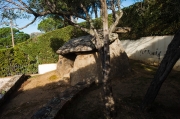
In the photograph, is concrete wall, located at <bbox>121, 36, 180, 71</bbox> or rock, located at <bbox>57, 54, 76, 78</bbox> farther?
rock, located at <bbox>57, 54, 76, 78</bbox>

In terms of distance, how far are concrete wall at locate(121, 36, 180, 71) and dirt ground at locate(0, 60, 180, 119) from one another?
1.36 meters

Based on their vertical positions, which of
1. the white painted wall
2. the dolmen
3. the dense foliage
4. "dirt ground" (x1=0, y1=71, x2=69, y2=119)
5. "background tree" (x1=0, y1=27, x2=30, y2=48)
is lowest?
"dirt ground" (x1=0, y1=71, x2=69, y2=119)

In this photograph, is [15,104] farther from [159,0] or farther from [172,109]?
[159,0]

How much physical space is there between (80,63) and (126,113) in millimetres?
4581

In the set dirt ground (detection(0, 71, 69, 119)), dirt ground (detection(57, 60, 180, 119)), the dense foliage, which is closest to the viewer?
dirt ground (detection(57, 60, 180, 119))

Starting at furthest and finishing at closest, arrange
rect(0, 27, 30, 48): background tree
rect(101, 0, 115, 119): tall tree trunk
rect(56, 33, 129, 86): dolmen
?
rect(0, 27, 30, 48): background tree → rect(56, 33, 129, 86): dolmen → rect(101, 0, 115, 119): tall tree trunk

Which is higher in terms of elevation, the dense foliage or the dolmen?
the dense foliage

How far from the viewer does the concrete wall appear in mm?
8828

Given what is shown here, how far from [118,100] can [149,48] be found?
20.8 ft

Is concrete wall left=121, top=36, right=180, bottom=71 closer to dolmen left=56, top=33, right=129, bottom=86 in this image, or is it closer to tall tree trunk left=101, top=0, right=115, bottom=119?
dolmen left=56, top=33, right=129, bottom=86

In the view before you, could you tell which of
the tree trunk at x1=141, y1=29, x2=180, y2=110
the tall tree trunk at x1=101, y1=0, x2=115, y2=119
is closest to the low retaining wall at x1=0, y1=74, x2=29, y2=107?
the tall tree trunk at x1=101, y1=0, x2=115, y2=119

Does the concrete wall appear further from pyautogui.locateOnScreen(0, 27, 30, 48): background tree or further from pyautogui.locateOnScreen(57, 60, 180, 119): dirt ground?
pyautogui.locateOnScreen(0, 27, 30, 48): background tree

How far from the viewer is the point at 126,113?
4.14 metres

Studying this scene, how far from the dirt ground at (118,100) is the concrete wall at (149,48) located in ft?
4.48
